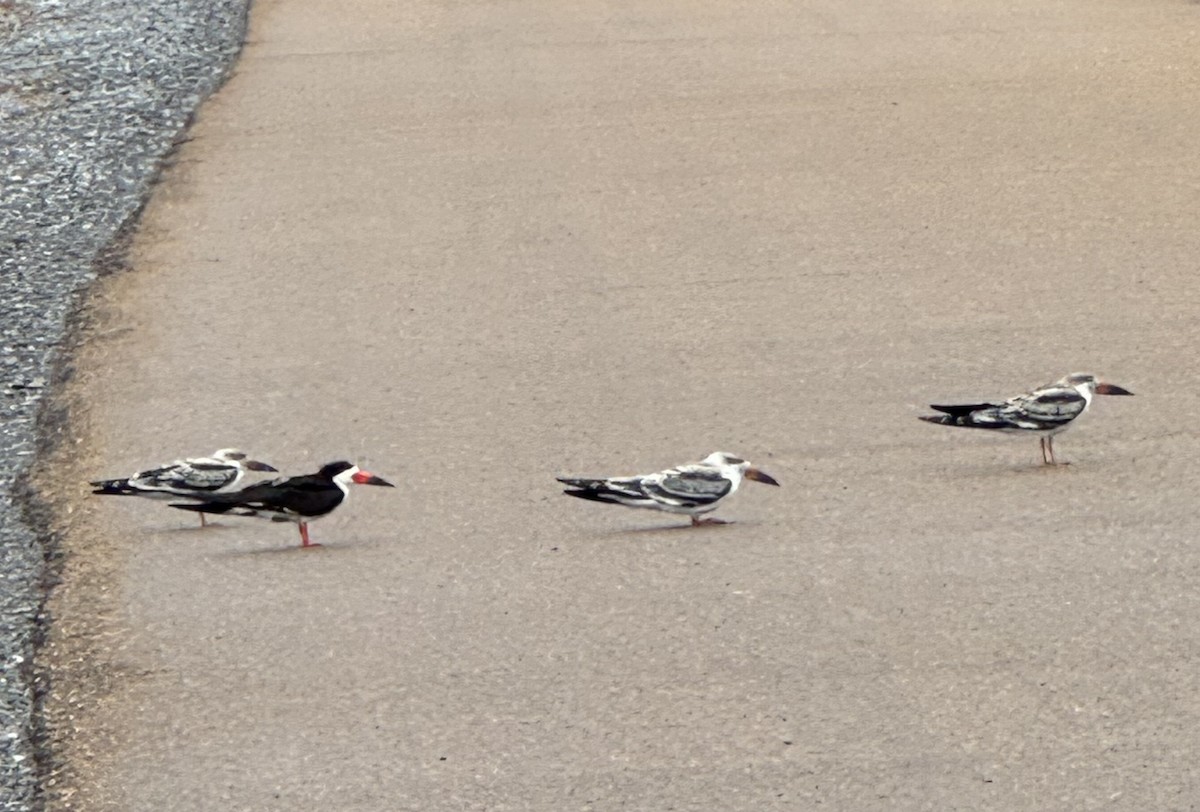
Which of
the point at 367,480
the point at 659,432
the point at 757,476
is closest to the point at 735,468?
the point at 757,476

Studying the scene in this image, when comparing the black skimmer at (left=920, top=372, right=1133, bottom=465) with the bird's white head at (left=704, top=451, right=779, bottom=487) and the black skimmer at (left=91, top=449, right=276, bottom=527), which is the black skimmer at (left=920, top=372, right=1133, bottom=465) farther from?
the black skimmer at (left=91, top=449, right=276, bottom=527)

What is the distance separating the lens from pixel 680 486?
8.58 metres

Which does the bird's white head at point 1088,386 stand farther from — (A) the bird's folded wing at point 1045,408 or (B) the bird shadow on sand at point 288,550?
(B) the bird shadow on sand at point 288,550

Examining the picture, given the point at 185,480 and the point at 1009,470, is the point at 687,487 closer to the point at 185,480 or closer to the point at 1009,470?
the point at 1009,470

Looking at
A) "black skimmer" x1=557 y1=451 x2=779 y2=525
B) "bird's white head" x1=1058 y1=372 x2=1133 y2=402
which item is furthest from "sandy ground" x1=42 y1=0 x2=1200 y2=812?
"bird's white head" x1=1058 y1=372 x2=1133 y2=402

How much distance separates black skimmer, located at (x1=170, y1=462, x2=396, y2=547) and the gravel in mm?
768

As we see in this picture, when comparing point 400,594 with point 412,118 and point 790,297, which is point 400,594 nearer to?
point 790,297

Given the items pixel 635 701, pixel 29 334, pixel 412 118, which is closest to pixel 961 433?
pixel 635 701

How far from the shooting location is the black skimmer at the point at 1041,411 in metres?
9.09

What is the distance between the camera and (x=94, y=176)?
50.4 feet

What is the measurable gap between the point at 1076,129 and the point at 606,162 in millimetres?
3391

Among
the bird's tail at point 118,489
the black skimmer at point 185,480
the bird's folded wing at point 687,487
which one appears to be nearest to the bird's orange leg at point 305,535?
the black skimmer at point 185,480

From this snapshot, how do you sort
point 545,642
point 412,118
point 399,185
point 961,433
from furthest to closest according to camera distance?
point 412,118, point 399,185, point 961,433, point 545,642

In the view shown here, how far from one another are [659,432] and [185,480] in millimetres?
2219
